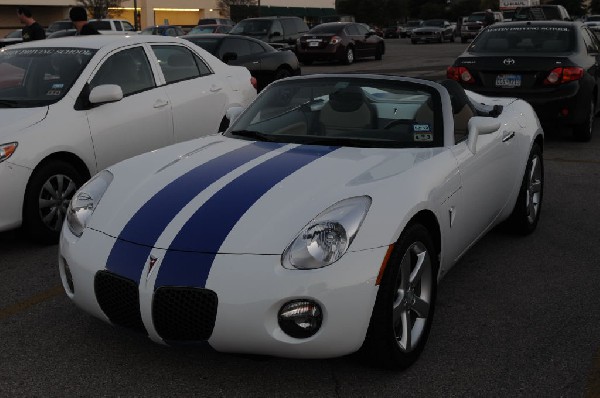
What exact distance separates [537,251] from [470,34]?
40.9m

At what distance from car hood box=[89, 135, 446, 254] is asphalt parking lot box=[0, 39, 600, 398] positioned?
527 millimetres

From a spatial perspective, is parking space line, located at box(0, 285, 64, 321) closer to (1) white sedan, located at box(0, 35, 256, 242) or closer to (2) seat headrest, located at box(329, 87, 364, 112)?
(1) white sedan, located at box(0, 35, 256, 242)

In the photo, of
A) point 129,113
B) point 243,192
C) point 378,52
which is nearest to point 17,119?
point 129,113

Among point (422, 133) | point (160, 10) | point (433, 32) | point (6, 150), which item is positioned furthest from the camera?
point (160, 10)

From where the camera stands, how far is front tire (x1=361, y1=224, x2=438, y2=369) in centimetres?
333

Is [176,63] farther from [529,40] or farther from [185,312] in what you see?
[529,40]

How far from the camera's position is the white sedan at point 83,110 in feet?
18.3

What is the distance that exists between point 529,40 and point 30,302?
305 inches

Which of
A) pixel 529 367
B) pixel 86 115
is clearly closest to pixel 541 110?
pixel 86 115

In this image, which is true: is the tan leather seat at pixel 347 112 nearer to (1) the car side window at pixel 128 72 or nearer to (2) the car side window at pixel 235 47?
(1) the car side window at pixel 128 72

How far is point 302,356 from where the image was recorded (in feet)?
10.5

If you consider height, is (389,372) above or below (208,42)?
below

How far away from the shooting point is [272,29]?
24.7m

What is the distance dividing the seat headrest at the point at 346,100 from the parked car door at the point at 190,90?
2762mm
